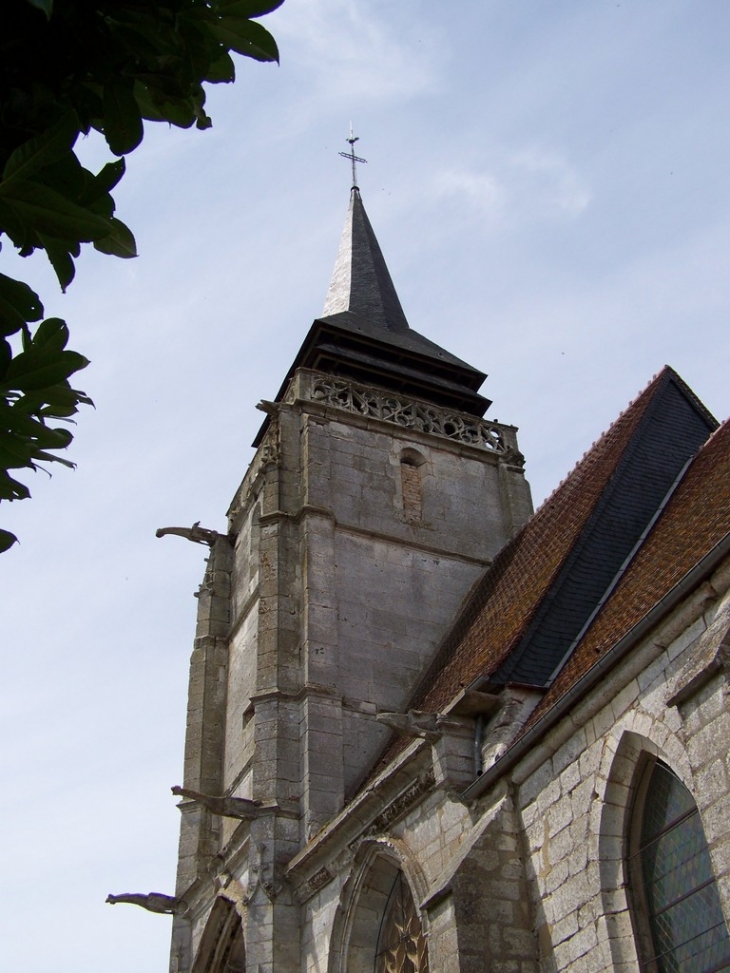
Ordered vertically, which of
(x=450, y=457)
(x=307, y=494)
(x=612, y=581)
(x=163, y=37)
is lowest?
(x=163, y=37)

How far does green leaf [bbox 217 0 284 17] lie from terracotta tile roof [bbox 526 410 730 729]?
5.31m

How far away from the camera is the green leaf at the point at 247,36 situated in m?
2.39

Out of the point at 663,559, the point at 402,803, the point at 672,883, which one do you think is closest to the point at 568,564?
the point at 663,559

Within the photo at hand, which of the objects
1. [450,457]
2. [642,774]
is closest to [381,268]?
[450,457]

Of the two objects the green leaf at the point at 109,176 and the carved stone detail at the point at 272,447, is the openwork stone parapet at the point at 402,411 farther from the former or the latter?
the green leaf at the point at 109,176

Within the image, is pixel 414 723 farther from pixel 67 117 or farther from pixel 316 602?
pixel 67 117

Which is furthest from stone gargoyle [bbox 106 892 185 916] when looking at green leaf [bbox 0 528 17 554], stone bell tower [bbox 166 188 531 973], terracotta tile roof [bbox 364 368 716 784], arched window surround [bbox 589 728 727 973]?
green leaf [bbox 0 528 17 554]

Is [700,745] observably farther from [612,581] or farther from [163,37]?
[163,37]

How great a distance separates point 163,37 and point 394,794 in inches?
303

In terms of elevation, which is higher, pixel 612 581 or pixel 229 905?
pixel 612 581

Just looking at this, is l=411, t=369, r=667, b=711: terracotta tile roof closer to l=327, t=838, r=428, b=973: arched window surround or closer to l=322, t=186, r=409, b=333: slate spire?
l=327, t=838, r=428, b=973: arched window surround

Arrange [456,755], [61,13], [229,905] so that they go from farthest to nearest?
[229,905], [456,755], [61,13]

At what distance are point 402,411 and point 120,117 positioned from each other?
12.4 m

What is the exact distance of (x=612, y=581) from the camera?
978 centimetres
